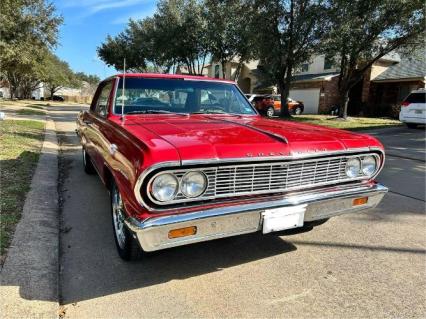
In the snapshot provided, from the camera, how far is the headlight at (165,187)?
2.55m

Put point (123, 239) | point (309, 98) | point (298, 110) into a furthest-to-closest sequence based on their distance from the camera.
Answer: point (309, 98) < point (298, 110) < point (123, 239)

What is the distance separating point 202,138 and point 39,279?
1648 millimetres

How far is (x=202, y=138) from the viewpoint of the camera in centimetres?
283

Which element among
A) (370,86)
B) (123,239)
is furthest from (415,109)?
(123,239)

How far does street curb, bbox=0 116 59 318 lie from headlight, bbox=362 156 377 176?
273cm

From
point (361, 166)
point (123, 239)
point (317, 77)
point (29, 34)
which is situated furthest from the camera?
point (317, 77)

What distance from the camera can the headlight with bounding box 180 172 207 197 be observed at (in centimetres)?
263

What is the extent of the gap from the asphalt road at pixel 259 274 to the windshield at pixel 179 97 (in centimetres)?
139

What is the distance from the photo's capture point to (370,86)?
2748 centimetres

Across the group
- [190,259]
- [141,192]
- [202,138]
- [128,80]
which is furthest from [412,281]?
[128,80]

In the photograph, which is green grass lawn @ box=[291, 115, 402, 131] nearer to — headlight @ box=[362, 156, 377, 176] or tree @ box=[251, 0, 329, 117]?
tree @ box=[251, 0, 329, 117]

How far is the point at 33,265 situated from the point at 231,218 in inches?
67.3

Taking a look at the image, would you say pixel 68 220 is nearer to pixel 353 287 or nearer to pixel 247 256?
pixel 247 256

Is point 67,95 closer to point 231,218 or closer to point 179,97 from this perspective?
point 179,97
